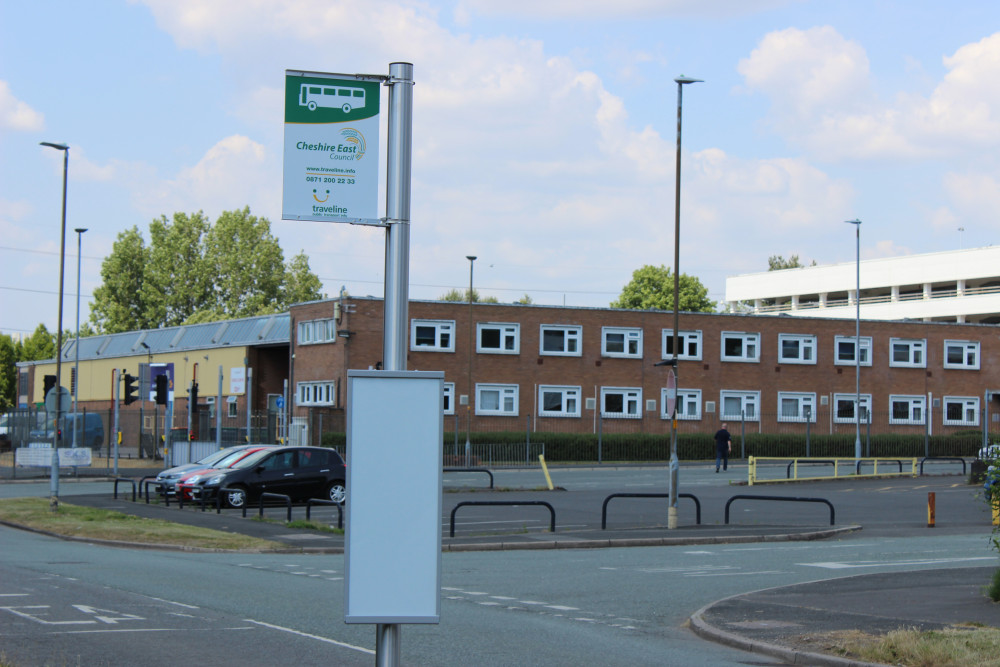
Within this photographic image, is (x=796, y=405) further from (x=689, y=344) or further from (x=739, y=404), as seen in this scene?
(x=689, y=344)

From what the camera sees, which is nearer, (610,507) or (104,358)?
(610,507)

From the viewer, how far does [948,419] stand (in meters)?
64.4

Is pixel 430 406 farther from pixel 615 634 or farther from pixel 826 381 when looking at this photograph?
pixel 826 381

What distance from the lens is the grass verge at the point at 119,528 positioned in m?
20.7

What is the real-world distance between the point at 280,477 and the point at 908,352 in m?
45.1

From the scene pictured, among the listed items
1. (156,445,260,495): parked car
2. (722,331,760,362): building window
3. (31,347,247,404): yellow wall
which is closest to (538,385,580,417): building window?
(722,331,760,362): building window

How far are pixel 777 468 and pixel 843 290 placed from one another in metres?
61.9

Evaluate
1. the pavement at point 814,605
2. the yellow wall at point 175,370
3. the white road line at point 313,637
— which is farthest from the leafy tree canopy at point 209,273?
the white road line at point 313,637

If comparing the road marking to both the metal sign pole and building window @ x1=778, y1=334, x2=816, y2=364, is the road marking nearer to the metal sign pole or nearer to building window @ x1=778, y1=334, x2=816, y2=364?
the metal sign pole

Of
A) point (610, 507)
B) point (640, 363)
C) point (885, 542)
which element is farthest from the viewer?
point (640, 363)

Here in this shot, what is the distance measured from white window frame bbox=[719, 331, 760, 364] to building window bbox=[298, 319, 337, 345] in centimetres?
2019

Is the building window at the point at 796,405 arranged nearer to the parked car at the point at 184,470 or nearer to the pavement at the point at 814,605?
the parked car at the point at 184,470

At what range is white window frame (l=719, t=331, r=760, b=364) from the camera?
2405 inches

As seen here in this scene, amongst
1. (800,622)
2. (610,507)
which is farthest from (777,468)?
(800,622)
